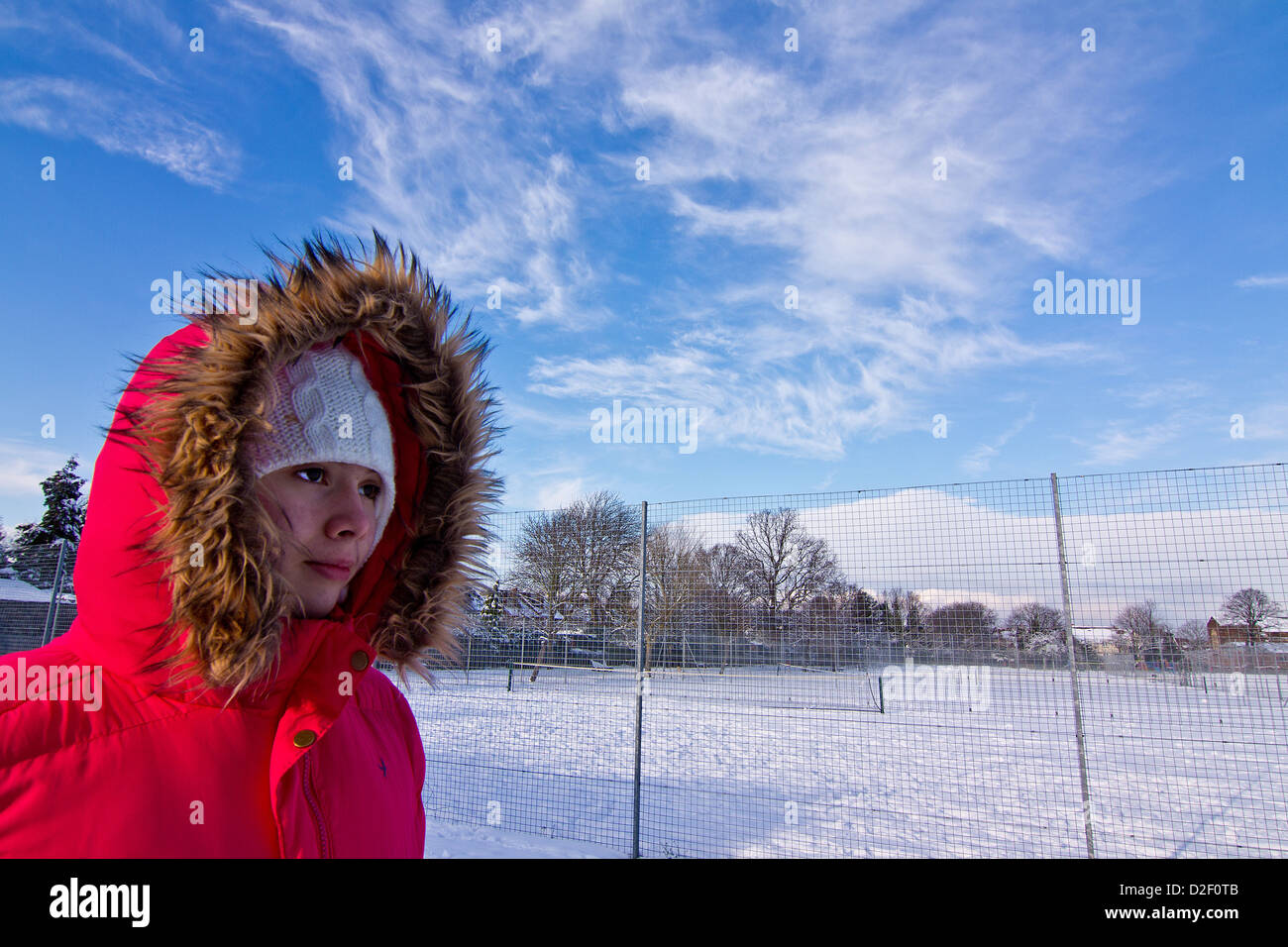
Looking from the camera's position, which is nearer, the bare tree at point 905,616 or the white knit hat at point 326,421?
the white knit hat at point 326,421

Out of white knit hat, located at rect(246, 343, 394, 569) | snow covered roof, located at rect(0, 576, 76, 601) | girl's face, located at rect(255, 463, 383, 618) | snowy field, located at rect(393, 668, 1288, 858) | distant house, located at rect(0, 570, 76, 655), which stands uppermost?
white knit hat, located at rect(246, 343, 394, 569)

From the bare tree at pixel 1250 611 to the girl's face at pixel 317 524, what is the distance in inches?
219

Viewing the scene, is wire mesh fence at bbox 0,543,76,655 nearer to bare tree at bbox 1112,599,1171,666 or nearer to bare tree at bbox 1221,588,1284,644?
bare tree at bbox 1112,599,1171,666

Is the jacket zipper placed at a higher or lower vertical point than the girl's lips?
lower

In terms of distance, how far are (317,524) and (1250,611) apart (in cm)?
576

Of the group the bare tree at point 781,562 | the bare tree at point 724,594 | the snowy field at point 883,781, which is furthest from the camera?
the bare tree at point 724,594

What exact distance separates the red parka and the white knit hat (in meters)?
0.04

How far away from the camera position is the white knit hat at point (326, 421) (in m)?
1.20

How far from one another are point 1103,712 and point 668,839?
11.7ft

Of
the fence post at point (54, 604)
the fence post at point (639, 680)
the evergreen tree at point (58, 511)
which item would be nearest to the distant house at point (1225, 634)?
the fence post at point (639, 680)

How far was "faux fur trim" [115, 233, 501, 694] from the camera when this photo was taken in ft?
3.45

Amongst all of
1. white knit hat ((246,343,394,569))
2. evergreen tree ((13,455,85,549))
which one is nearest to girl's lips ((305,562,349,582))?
white knit hat ((246,343,394,569))

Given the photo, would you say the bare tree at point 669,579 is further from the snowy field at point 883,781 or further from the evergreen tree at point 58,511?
the evergreen tree at point 58,511

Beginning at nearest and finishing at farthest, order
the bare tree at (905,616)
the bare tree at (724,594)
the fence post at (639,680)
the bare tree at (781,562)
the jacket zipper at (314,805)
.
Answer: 1. the jacket zipper at (314,805)
2. the bare tree at (905,616)
3. the fence post at (639,680)
4. the bare tree at (781,562)
5. the bare tree at (724,594)
